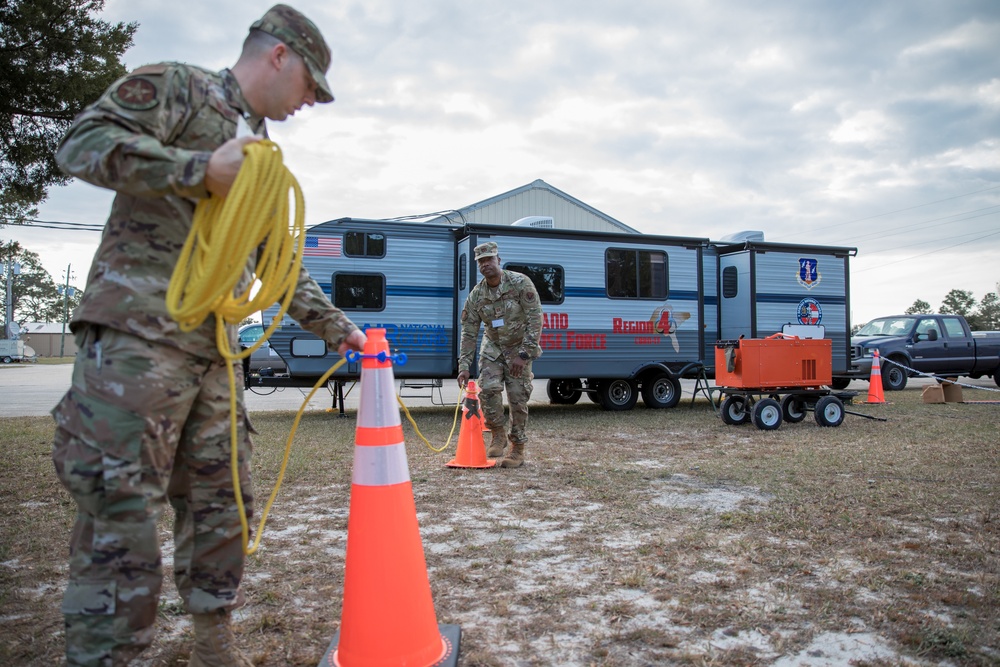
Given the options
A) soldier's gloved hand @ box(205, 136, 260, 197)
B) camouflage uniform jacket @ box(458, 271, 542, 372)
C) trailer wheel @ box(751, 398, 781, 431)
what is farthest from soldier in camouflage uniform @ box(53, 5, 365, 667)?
trailer wheel @ box(751, 398, 781, 431)

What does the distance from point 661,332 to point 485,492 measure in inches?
281

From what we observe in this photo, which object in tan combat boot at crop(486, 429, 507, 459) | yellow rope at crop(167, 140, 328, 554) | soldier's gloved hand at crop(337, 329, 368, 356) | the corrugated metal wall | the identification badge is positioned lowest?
tan combat boot at crop(486, 429, 507, 459)

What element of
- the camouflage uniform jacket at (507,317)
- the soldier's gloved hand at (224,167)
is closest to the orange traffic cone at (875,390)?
the camouflage uniform jacket at (507,317)

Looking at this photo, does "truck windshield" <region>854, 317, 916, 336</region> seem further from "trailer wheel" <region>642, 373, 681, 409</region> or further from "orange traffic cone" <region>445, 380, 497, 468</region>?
"orange traffic cone" <region>445, 380, 497, 468</region>

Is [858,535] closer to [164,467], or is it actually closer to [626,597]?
[626,597]

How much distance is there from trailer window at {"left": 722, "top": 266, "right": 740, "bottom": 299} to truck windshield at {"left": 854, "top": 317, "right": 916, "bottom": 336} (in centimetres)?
702

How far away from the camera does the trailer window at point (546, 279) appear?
10430mm

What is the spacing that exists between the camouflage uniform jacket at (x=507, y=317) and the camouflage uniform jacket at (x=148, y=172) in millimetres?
4216

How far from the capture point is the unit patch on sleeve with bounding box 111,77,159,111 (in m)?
1.65

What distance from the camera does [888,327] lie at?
16906mm

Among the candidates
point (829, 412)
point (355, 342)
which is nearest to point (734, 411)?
point (829, 412)

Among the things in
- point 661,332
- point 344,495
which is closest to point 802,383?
point 661,332

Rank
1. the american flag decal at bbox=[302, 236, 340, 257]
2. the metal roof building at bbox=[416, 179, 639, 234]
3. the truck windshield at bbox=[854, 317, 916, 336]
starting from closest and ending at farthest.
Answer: the american flag decal at bbox=[302, 236, 340, 257]
the truck windshield at bbox=[854, 317, 916, 336]
the metal roof building at bbox=[416, 179, 639, 234]

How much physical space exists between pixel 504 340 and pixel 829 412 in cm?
497
